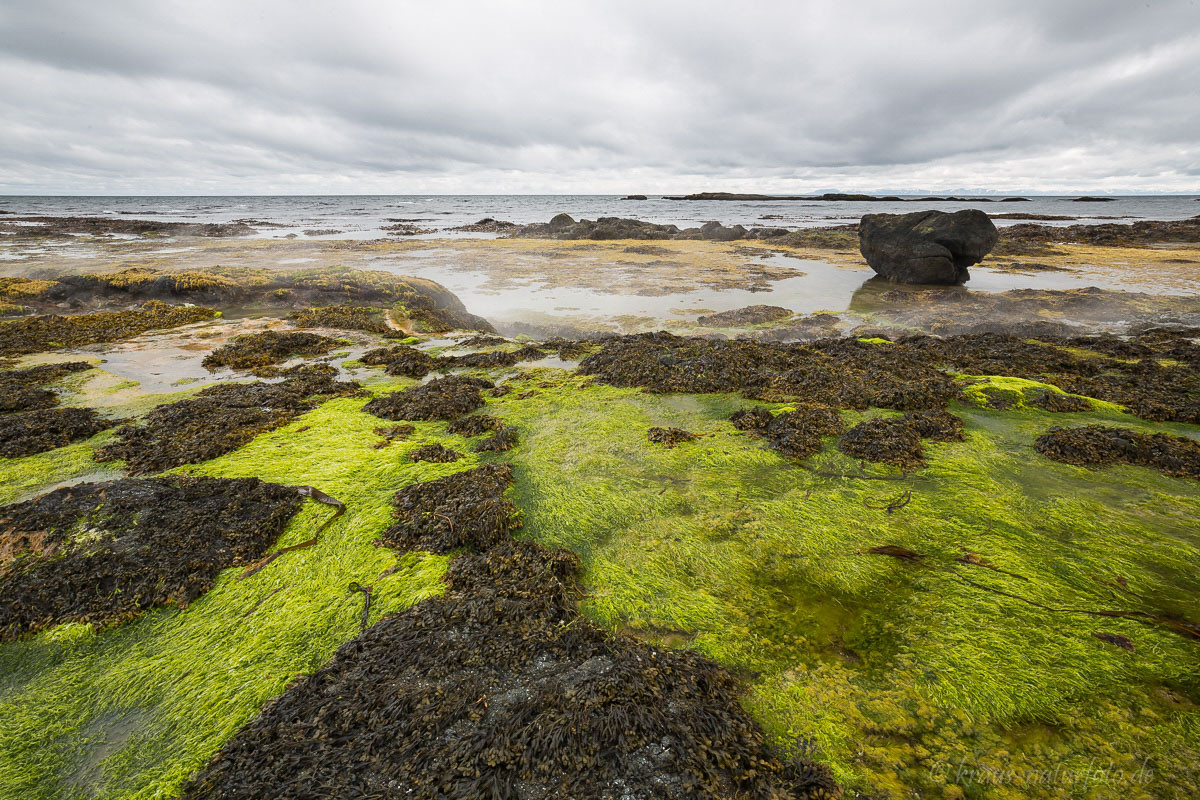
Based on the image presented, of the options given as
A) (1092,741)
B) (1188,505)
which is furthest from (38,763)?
(1188,505)

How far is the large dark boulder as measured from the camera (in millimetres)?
16844

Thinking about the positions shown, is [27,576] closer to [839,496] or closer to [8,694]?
[8,694]

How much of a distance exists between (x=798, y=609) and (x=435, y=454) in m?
3.88

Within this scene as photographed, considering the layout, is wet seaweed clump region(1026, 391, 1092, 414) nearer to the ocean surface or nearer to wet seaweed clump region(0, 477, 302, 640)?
wet seaweed clump region(0, 477, 302, 640)

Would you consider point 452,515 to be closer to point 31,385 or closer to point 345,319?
point 31,385

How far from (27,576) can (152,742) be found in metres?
1.74

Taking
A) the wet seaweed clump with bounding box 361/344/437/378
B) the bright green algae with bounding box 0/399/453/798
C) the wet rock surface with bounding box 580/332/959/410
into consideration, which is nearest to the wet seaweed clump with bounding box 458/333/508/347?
the wet seaweed clump with bounding box 361/344/437/378

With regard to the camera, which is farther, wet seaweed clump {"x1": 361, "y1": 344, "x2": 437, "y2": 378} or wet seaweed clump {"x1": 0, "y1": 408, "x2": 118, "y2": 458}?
wet seaweed clump {"x1": 361, "y1": 344, "x2": 437, "y2": 378}

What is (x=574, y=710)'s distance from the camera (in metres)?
2.19

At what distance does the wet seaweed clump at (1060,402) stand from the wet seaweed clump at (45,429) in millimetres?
11828

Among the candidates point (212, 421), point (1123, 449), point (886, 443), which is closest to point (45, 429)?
point (212, 421)

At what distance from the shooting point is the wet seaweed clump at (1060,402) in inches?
238

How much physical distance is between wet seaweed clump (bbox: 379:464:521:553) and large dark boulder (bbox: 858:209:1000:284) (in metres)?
18.9

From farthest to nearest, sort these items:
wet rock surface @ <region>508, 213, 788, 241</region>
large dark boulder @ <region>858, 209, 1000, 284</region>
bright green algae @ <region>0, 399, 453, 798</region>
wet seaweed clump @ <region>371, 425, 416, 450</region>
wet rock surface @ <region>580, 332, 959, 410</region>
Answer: wet rock surface @ <region>508, 213, 788, 241</region> → large dark boulder @ <region>858, 209, 1000, 284</region> → wet rock surface @ <region>580, 332, 959, 410</region> → wet seaweed clump @ <region>371, 425, 416, 450</region> → bright green algae @ <region>0, 399, 453, 798</region>
